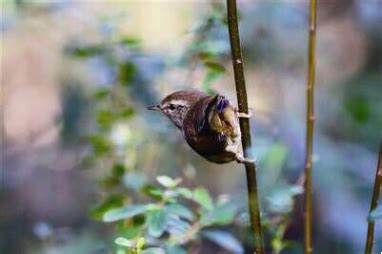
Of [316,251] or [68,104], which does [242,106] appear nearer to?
[316,251]

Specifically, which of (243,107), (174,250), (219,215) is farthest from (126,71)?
(243,107)

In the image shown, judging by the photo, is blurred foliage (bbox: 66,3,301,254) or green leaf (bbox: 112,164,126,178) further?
green leaf (bbox: 112,164,126,178)

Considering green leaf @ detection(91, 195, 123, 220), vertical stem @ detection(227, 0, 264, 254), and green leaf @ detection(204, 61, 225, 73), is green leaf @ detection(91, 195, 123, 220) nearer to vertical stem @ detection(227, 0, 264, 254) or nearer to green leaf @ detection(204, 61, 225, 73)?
green leaf @ detection(204, 61, 225, 73)

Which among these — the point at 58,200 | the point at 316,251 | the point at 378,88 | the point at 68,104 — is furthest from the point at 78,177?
the point at 378,88

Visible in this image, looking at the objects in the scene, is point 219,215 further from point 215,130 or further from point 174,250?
point 215,130

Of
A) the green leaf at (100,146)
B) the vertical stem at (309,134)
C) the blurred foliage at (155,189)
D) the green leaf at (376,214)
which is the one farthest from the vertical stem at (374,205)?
the green leaf at (100,146)

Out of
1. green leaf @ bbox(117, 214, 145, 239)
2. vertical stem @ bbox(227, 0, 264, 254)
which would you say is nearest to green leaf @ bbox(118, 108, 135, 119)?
green leaf @ bbox(117, 214, 145, 239)

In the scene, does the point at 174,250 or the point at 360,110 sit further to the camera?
the point at 360,110
